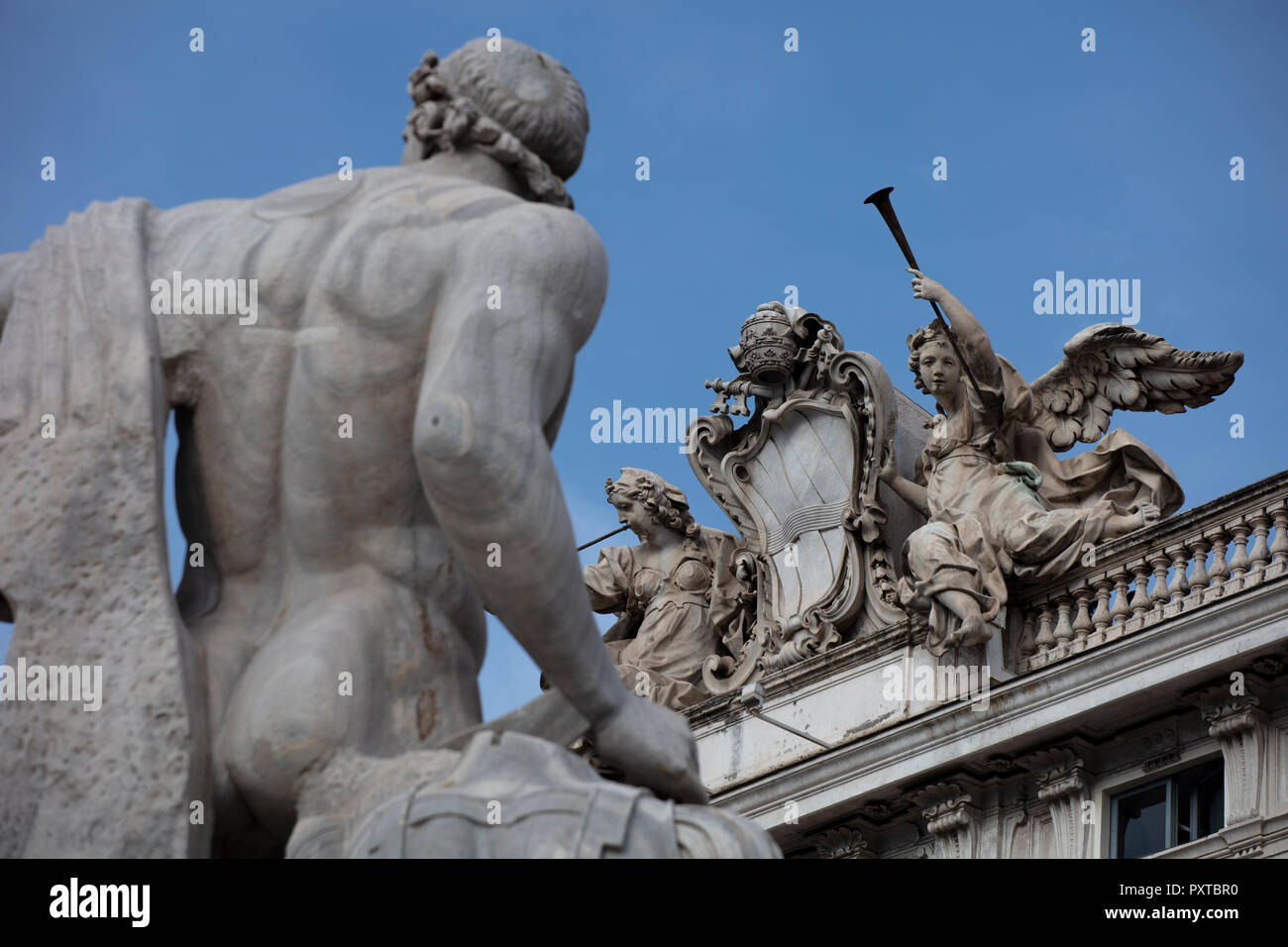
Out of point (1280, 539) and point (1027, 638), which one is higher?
point (1280, 539)

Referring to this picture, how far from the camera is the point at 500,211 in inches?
227

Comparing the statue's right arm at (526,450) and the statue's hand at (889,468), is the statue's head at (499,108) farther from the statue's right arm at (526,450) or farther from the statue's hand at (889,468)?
the statue's hand at (889,468)

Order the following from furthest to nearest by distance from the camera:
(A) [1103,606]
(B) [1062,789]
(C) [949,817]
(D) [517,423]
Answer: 1. (C) [949,817]
2. (A) [1103,606]
3. (B) [1062,789]
4. (D) [517,423]

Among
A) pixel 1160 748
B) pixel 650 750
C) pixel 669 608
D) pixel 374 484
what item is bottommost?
pixel 650 750

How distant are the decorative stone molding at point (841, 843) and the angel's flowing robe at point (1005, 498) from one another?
4.98 feet

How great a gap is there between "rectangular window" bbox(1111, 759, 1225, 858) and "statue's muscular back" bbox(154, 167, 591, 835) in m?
15.3

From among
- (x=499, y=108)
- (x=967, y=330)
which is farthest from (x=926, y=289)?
(x=499, y=108)

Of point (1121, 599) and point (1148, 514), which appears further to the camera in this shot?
point (1148, 514)

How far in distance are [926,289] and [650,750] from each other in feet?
58.7

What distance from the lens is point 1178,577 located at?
21297 millimetres

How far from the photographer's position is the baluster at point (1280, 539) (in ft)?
66.6

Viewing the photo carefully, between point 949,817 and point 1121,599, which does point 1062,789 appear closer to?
point 949,817

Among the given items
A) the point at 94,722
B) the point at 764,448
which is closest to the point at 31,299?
the point at 94,722
